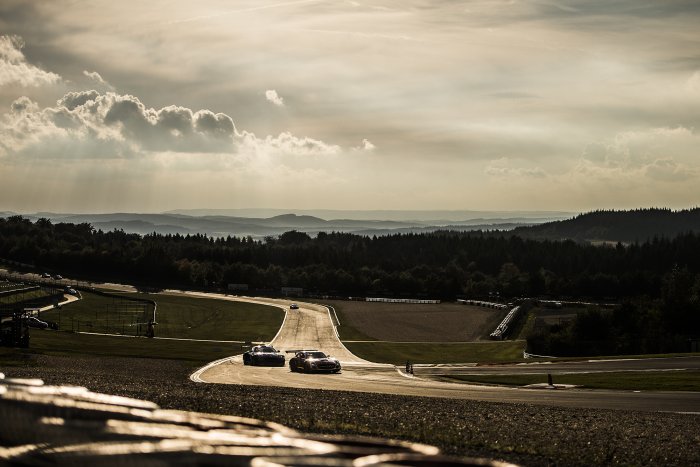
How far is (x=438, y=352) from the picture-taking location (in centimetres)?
7525

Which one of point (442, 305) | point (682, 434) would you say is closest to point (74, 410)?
point (682, 434)

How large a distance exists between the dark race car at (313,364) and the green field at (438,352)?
14.5 meters

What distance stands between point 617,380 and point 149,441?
37.9 m

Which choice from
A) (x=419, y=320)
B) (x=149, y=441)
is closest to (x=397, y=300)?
(x=419, y=320)

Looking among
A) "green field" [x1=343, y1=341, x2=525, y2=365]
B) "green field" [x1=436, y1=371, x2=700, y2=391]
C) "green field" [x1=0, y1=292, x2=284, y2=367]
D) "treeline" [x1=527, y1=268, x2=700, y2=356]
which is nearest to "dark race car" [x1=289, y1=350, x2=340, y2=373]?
"green field" [x1=436, y1=371, x2=700, y2=391]

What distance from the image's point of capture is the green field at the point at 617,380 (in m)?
37.2

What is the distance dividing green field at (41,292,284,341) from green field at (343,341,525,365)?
595 inches

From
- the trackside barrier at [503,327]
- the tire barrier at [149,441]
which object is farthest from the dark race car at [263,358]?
the trackside barrier at [503,327]

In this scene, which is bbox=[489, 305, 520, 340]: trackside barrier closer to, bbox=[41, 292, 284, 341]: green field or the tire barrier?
bbox=[41, 292, 284, 341]: green field

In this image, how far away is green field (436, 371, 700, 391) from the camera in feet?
122

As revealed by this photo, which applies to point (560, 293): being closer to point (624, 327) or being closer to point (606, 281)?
point (606, 281)

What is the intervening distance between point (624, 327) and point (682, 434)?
220 ft

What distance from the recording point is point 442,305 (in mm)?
154125

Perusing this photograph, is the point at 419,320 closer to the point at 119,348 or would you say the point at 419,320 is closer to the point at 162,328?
the point at 162,328
